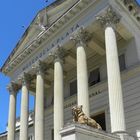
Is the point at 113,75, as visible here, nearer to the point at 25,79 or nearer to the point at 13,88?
the point at 25,79

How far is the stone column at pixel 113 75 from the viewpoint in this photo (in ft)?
76.6

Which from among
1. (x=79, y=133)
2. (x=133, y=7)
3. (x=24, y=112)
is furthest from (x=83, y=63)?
(x=24, y=112)

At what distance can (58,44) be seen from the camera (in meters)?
32.1

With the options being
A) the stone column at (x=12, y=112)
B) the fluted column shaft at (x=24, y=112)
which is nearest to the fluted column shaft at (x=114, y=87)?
the fluted column shaft at (x=24, y=112)

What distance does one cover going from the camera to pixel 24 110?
114ft

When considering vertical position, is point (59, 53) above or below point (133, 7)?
below

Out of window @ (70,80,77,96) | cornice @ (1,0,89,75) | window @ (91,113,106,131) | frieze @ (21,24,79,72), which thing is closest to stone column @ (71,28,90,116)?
frieze @ (21,24,79,72)

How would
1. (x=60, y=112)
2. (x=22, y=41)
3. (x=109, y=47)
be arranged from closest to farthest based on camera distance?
(x=109, y=47), (x=60, y=112), (x=22, y=41)

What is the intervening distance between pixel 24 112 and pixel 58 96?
646cm

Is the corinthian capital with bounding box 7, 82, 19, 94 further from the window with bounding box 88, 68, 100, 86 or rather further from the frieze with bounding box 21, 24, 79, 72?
the window with bounding box 88, 68, 100, 86

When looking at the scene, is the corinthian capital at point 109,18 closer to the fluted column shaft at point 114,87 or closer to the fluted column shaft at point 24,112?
the fluted column shaft at point 114,87

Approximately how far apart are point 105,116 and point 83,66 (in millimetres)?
5609

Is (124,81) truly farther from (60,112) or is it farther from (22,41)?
(22,41)

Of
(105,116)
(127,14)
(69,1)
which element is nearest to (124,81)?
(105,116)
